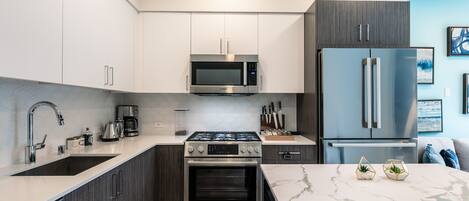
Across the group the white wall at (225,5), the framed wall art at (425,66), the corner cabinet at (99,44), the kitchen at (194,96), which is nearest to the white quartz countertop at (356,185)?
the kitchen at (194,96)

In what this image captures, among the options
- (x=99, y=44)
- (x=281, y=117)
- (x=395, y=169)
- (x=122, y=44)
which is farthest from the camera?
(x=281, y=117)

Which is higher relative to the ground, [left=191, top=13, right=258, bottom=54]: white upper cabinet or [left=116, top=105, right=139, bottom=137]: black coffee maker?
Result: [left=191, top=13, right=258, bottom=54]: white upper cabinet

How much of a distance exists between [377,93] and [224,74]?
1435 mm

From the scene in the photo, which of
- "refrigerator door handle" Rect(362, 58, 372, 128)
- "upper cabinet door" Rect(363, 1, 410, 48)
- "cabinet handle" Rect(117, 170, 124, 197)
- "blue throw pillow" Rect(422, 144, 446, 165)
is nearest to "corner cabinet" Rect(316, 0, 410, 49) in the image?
"upper cabinet door" Rect(363, 1, 410, 48)

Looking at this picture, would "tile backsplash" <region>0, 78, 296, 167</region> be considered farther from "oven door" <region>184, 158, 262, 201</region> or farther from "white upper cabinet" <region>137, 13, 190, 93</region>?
"oven door" <region>184, 158, 262, 201</region>

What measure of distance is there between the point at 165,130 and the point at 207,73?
89cm

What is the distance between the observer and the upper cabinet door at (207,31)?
2.95 meters

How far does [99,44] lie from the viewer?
2.10 metres

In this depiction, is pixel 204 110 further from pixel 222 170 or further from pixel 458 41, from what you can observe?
pixel 458 41

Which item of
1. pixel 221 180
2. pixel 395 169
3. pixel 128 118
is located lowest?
pixel 221 180

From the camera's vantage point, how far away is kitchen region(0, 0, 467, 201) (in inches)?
61.9

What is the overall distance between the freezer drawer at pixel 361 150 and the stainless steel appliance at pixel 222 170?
2.07 ft

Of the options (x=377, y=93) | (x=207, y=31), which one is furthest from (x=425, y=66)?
(x=207, y=31)

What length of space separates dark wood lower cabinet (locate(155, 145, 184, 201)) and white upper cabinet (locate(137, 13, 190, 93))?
666mm
